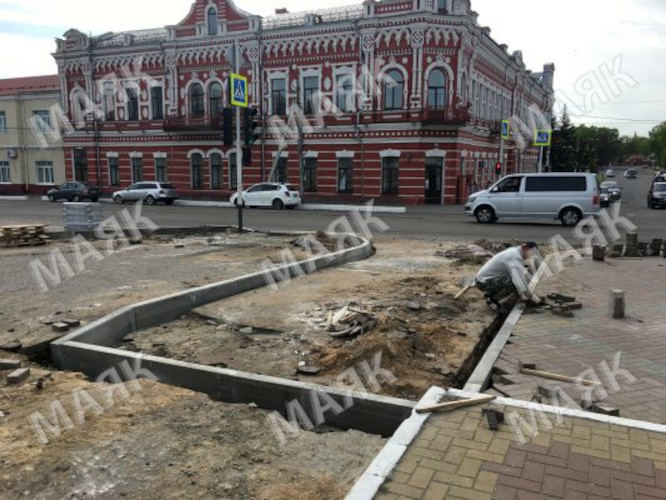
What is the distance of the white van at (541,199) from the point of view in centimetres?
2061

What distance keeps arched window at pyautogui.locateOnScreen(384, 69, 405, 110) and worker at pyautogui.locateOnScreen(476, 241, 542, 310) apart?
971 inches

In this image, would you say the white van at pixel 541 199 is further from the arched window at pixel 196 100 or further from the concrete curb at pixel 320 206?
the arched window at pixel 196 100

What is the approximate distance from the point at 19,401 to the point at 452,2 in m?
30.7

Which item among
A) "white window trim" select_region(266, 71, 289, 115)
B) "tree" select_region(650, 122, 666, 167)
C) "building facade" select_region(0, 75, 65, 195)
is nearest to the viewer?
"white window trim" select_region(266, 71, 289, 115)

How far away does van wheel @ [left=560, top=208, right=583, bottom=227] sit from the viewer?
2078cm

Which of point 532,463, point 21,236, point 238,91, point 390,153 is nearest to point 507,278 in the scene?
point 532,463

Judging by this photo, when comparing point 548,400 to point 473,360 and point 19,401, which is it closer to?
point 473,360

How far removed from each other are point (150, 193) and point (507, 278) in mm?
30999

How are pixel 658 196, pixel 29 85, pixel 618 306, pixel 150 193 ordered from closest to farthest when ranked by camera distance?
pixel 618 306, pixel 658 196, pixel 150 193, pixel 29 85

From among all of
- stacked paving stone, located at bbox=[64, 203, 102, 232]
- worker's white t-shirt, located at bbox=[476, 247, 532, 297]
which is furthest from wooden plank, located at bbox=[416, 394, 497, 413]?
stacked paving stone, located at bbox=[64, 203, 102, 232]

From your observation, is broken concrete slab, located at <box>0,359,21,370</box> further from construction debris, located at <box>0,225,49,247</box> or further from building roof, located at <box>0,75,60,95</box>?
building roof, located at <box>0,75,60,95</box>

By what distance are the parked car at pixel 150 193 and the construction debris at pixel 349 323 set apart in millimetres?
29762

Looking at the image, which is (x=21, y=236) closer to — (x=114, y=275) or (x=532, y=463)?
(x=114, y=275)

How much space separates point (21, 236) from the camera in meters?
16.1
